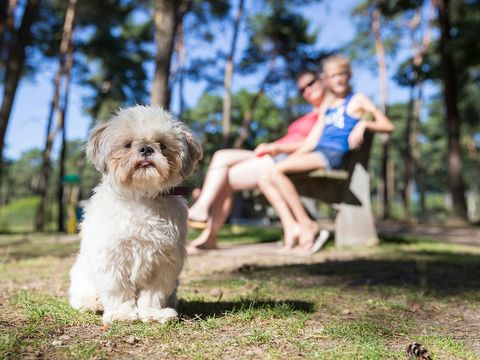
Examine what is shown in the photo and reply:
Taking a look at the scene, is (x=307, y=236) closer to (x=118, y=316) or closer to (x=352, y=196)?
(x=352, y=196)

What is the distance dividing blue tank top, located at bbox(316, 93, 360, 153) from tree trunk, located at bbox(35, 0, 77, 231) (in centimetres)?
1312

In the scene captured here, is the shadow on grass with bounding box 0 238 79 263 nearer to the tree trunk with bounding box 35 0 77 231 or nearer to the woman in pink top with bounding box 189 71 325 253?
the woman in pink top with bounding box 189 71 325 253

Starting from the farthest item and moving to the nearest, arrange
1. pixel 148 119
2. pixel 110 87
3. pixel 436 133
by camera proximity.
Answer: pixel 436 133 → pixel 110 87 → pixel 148 119

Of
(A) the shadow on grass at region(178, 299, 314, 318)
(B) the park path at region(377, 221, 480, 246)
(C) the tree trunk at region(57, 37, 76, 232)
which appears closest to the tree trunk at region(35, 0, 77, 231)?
(C) the tree trunk at region(57, 37, 76, 232)

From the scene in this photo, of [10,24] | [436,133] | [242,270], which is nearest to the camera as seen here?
[242,270]

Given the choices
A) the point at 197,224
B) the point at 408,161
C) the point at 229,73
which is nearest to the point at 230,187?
the point at 197,224

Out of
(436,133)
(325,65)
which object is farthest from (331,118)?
(436,133)

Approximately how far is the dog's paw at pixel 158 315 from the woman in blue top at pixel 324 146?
155 inches

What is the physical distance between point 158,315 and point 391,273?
3.28 meters

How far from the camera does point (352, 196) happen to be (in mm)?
7852

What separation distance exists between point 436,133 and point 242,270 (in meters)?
52.3

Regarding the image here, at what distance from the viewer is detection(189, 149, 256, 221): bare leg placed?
21.8 feet

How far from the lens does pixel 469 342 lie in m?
2.93

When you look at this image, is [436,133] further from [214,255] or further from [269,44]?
[214,255]
